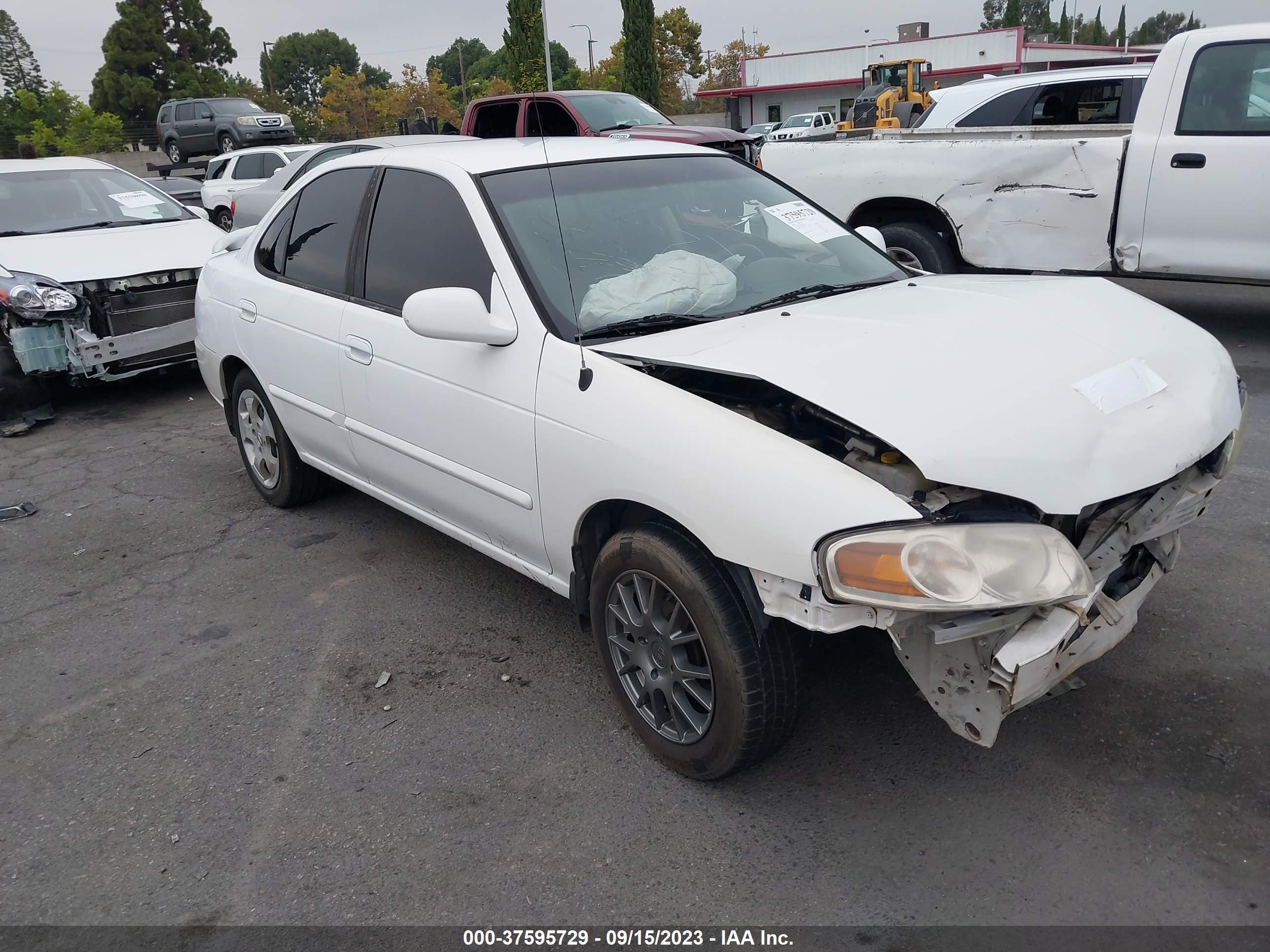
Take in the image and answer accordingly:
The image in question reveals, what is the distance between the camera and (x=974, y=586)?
7.27ft

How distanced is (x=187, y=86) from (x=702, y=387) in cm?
5991

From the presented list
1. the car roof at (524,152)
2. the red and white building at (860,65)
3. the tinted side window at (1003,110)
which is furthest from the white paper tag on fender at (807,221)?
the red and white building at (860,65)

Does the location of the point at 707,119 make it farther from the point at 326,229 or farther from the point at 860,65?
the point at 326,229

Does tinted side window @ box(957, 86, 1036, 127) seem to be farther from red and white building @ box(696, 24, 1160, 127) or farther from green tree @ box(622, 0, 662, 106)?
red and white building @ box(696, 24, 1160, 127)

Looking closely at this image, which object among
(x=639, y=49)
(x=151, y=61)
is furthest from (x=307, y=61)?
(x=639, y=49)

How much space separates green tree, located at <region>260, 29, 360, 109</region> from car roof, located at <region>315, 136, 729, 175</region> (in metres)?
105

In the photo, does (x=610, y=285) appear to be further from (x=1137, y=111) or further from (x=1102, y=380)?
(x=1137, y=111)

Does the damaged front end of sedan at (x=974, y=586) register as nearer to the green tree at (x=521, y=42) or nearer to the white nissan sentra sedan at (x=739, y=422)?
the white nissan sentra sedan at (x=739, y=422)

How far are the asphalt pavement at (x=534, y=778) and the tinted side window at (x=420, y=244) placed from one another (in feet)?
4.34

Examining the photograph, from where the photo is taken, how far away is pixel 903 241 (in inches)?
305

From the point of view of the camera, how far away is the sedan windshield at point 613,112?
11922mm

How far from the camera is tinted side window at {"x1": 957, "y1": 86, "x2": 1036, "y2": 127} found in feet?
28.7

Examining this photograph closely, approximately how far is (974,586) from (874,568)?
23 cm

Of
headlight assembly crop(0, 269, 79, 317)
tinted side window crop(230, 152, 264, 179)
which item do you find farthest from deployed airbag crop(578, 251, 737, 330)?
tinted side window crop(230, 152, 264, 179)
